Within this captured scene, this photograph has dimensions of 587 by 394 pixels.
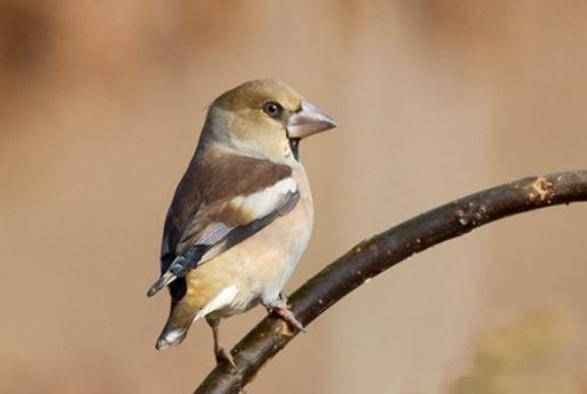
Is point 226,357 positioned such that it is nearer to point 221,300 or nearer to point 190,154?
point 221,300

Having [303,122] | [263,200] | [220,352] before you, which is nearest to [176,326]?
[220,352]

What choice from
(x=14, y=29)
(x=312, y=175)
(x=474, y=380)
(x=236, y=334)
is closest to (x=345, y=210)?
(x=312, y=175)

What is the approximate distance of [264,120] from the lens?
2.16 metres

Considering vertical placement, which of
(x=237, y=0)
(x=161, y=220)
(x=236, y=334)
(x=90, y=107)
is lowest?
(x=236, y=334)

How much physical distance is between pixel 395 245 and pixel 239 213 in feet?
1.83

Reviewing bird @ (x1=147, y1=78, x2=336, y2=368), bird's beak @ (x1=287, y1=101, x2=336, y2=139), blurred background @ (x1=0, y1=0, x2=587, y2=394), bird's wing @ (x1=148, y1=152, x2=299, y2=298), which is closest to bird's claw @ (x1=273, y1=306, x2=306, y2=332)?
bird @ (x1=147, y1=78, x2=336, y2=368)

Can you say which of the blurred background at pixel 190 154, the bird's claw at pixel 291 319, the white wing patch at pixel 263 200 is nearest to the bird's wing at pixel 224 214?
the white wing patch at pixel 263 200

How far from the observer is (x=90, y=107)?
294 cm

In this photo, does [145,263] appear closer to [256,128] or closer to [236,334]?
[236,334]

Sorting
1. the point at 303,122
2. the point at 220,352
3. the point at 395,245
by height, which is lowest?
the point at 220,352

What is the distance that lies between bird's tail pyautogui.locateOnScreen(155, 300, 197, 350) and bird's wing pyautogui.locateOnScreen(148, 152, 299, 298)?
38 millimetres

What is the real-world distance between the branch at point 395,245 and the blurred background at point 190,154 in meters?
1.45

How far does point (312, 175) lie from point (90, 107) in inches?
17.9

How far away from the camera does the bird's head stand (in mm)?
2125
